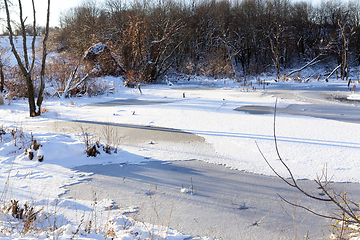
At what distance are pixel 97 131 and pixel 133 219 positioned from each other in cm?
440

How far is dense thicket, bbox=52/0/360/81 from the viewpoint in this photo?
27.6 m

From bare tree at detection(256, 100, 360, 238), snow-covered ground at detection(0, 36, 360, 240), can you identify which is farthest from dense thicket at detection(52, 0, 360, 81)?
bare tree at detection(256, 100, 360, 238)

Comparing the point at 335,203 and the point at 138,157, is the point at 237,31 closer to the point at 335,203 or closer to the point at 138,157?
the point at 138,157

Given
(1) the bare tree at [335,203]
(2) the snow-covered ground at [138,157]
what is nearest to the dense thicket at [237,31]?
(2) the snow-covered ground at [138,157]

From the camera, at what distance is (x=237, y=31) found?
32.4 m

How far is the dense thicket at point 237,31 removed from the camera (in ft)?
90.4

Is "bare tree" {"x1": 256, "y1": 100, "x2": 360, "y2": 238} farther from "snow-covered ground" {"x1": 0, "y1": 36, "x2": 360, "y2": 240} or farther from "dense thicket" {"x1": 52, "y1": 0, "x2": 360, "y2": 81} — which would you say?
"dense thicket" {"x1": 52, "y1": 0, "x2": 360, "y2": 81}

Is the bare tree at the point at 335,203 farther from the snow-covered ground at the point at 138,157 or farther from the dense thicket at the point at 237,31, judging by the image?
the dense thicket at the point at 237,31

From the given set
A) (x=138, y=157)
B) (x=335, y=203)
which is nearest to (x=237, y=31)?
(x=138, y=157)

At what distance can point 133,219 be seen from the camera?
2.89 meters

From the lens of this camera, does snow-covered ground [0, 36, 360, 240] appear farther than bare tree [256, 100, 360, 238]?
Yes

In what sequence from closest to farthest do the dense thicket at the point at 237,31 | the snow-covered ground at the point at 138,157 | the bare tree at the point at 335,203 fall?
the bare tree at the point at 335,203
the snow-covered ground at the point at 138,157
the dense thicket at the point at 237,31

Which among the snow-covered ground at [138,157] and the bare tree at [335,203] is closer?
the bare tree at [335,203]

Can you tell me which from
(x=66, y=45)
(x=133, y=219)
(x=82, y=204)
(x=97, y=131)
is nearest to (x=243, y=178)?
(x=133, y=219)
